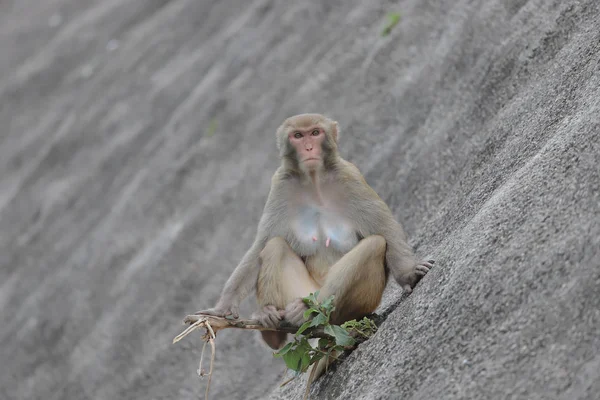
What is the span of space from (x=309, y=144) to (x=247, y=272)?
0.96 metres

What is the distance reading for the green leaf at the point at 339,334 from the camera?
17.4 ft

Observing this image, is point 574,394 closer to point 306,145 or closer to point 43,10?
Result: point 306,145

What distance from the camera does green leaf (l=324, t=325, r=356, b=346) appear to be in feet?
17.4

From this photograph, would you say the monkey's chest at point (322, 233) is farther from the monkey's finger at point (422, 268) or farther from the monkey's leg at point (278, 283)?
the monkey's finger at point (422, 268)

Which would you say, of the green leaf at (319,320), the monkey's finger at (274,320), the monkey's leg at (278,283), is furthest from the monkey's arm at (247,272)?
the green leaf at (319,320)

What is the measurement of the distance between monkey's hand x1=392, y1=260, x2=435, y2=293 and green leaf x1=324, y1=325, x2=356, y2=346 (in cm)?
54

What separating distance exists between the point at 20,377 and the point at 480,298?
928 centimetres

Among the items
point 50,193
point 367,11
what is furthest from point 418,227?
point 50,193

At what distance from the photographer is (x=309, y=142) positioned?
5.97 meters

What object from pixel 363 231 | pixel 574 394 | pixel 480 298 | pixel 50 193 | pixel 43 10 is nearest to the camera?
pixel 574 394

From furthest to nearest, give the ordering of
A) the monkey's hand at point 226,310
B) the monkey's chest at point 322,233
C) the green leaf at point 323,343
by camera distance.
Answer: the monkey's chest at point 322,233 → the monkey's hand at point 226,310 → the green leaf at point 323,343

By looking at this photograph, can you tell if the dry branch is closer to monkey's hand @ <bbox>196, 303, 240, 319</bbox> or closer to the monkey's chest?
monkey's hand @ <bbox>196, 303, 240, 319</bbox>

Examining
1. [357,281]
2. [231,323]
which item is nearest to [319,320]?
→ [357,281]

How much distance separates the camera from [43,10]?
26.0 meters
